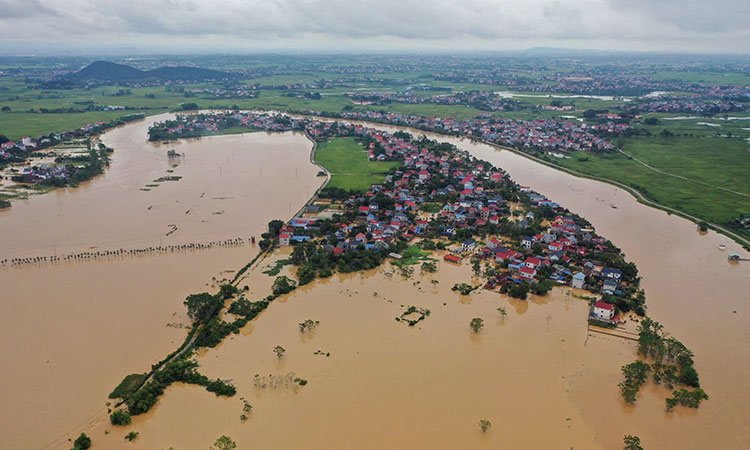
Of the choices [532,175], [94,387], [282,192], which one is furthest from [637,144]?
[94,387]

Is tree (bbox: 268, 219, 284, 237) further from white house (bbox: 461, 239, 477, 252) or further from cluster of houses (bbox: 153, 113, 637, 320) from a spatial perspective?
white house (bbox: 461, 239, 477, 252)

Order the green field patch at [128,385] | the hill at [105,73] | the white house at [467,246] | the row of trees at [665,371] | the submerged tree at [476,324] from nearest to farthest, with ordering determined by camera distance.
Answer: the green field patch at [128,385] → the row of trees at [665,371] → the submerged tree at [476,324] → the white house at [467,246] → the hill at [105,73]

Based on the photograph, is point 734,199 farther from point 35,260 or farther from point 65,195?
point 65,195

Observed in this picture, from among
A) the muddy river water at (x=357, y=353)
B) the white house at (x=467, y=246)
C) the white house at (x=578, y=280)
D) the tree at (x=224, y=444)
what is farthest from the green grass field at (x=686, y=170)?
the tree at (x=224, y=444)

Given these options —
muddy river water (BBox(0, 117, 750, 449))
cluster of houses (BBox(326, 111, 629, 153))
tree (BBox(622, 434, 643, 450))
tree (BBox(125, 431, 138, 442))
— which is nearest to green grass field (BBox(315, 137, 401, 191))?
muddy river water (BBox(0, 117, 750, 449))

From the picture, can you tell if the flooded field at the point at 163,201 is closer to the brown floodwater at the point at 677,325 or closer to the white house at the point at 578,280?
the white house at the point at 578,280
